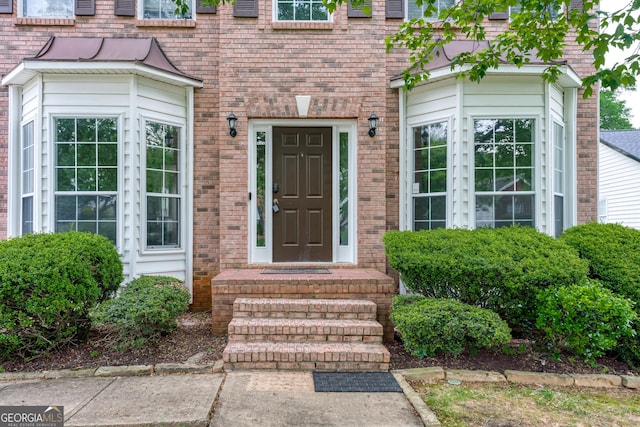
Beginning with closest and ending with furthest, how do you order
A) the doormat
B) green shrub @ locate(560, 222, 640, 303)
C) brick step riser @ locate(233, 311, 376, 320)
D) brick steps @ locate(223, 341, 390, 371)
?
brick steps @ locate(223, 341, 390, 371) → green shrub @ locate(560, 222, 640, 303) → brick step riser @ locate(233, 311, 376, 320) → the doormat

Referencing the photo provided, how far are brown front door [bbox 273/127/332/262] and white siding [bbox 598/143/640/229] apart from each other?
491 inches

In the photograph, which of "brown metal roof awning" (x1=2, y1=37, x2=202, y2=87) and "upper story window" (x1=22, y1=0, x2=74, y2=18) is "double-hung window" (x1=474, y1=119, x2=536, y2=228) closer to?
"brown metal roof awning" (x1=2, y1=37, x2=202, y2=87)

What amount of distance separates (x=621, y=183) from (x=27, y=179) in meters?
16.7

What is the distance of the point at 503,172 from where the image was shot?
5.54m

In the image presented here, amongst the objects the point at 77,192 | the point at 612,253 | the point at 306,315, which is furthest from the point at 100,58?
the point at 612,253

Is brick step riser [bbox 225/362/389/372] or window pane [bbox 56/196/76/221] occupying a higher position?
window pane [bbox 56/196/76/221]

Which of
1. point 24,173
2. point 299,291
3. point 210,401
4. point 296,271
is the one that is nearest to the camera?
point 210,401

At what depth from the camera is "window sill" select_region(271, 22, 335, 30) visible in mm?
5598

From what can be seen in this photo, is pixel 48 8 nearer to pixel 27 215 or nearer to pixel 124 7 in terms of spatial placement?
pixel 124 7

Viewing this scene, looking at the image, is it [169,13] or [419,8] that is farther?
[419,8]

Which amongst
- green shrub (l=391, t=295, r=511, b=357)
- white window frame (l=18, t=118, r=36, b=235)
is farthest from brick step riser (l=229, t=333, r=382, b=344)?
white window frame (l=18, t=118, r=36, b=235)

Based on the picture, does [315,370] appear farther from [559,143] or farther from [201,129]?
[559,143]

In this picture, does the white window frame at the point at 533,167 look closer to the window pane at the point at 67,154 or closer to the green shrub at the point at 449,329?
the green shrub at the point at 449,329

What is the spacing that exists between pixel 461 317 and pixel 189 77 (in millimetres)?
4781
